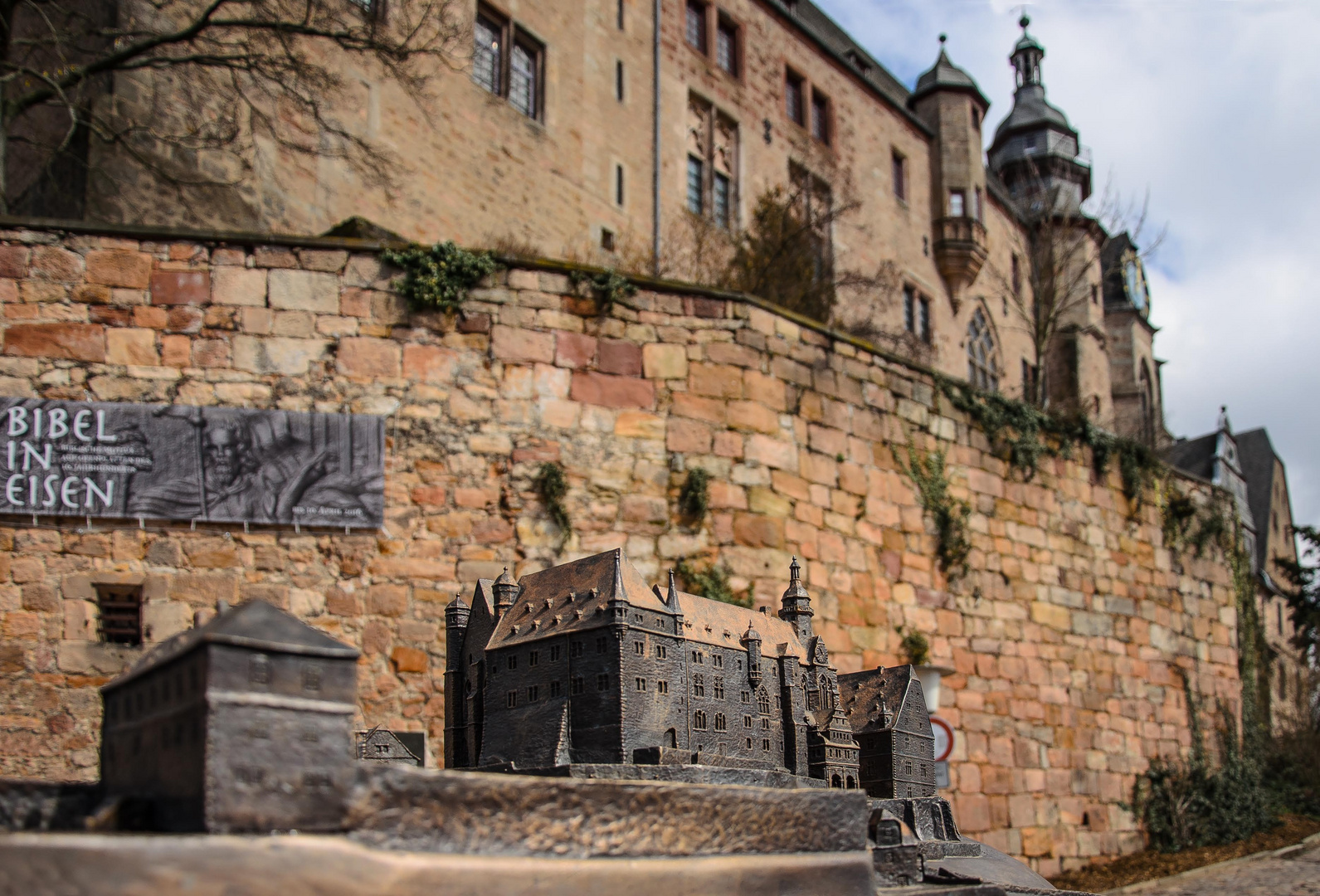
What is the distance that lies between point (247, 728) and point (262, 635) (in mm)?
213

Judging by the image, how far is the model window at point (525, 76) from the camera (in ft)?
64.6

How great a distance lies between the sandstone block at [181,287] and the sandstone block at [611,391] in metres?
2.77

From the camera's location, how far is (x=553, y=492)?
31.1ft

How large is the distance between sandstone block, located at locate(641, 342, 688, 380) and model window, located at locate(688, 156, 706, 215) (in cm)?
1329

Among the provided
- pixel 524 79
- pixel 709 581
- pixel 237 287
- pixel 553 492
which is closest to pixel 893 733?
pixel 553 492

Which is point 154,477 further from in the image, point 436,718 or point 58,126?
point 58,126

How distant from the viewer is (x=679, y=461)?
33.3 feet

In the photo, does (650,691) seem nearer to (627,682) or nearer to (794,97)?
(627,682)

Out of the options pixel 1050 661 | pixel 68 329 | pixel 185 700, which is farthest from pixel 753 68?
pixel 185 700

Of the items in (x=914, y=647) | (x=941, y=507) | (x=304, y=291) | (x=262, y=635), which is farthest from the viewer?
(x=941, y=507)

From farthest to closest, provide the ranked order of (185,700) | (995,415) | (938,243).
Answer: (938,243)
(995,415)
(185,700)

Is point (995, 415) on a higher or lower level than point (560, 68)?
lower

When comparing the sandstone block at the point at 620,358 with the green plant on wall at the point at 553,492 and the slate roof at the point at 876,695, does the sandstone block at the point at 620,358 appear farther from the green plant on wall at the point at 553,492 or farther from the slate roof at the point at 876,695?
the slate roof at the point at 876,695

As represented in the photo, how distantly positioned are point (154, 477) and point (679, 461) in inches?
154
